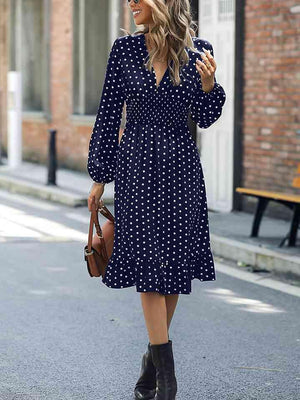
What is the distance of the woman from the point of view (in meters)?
4.61

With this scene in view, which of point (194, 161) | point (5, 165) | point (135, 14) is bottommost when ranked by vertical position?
point (5, 165)

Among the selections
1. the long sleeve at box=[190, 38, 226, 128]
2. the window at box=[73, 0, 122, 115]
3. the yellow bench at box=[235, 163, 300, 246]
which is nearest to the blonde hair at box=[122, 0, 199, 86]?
the long sleeve at box=[190, 38, 226, 128]

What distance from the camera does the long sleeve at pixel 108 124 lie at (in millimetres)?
4676

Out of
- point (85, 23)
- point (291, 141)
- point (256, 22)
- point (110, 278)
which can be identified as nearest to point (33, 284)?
point (110, 278)

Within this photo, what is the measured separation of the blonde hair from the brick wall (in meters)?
6.48

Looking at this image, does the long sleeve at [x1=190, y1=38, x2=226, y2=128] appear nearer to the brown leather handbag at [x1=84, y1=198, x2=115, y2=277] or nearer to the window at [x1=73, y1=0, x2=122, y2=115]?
the brown leather handbag at [x1=84, y1=198, x2=115, y2=277]

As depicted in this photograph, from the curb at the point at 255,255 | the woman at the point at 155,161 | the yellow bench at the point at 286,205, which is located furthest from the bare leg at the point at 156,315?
the yellow bench at the point at 286,205

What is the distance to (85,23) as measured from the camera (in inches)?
682

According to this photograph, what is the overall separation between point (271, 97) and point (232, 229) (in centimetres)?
181

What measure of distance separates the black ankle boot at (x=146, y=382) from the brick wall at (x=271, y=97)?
20.9 feet

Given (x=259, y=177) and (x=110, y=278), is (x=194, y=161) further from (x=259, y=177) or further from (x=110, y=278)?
(x=259, y=177)

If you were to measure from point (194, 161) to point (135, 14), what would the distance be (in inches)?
26.4

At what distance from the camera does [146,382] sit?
4.91m

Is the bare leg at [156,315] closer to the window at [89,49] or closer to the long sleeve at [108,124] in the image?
the long sleeve at [108,124]
